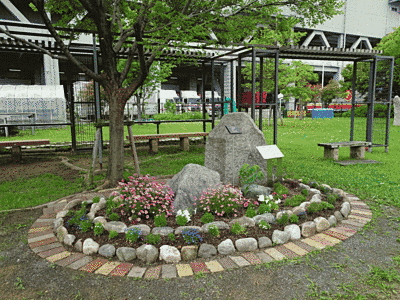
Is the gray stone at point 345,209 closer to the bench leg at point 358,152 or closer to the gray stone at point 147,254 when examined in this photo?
the gray stone at point 147,254

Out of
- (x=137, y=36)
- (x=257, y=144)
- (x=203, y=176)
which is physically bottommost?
(x=203, y=176)

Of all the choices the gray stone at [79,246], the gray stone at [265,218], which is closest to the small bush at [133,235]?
the gray stone at [79,246]

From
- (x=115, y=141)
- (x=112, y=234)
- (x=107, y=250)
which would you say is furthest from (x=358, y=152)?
(x=107, y=250)

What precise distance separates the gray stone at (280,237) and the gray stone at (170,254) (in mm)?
1156

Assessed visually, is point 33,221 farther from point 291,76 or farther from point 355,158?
point 291,76

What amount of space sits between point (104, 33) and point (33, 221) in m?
3.49

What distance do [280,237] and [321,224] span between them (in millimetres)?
701

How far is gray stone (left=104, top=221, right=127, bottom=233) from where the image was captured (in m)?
3.66

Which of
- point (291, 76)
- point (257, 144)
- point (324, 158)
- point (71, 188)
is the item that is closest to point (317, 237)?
point (257, 144)

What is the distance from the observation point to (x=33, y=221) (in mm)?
4391

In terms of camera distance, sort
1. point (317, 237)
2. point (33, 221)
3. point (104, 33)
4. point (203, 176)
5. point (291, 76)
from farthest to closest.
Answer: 1. point (291, 76)
2. point (104, 33)
3. point (203, 176)
4. point (33, 221)
5. point (317, 237)

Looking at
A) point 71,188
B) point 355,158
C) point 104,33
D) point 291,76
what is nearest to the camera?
point 104,33

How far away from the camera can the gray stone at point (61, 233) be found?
368 centimetres

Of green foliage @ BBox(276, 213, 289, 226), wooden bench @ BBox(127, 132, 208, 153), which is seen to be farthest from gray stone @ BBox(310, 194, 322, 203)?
wooden bench @ BBox(127, 132, 208, 153)
